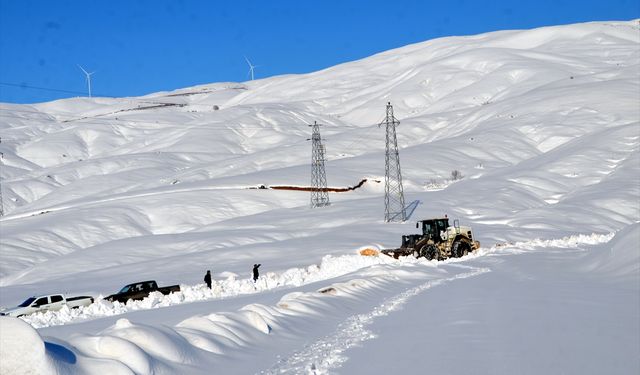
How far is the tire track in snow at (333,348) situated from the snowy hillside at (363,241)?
0.08 metres

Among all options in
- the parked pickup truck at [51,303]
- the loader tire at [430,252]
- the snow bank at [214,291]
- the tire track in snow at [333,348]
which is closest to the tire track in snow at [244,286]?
the snow bank at [214,291]

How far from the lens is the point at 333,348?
542 inches

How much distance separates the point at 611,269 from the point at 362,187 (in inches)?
2279

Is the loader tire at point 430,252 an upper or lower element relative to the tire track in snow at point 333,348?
upper

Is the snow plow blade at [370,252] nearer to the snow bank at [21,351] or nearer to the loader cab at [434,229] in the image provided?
the loader cab at [434,229]

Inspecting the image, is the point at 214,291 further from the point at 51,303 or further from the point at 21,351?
the point at 21,351

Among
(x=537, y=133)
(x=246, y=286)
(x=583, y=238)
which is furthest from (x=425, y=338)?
(x=537, y=133)

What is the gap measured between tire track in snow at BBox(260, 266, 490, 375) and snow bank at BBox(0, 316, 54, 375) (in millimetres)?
4022

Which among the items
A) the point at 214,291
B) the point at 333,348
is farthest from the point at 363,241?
the point at 333,348

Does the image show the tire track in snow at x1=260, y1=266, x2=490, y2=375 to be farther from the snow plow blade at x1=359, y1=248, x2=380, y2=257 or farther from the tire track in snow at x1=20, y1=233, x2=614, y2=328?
the snow plow blade at x1=359, y1=248, x2=380, y2=257

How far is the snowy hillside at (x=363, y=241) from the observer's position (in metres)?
12.8

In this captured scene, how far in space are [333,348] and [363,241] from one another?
3618 cm

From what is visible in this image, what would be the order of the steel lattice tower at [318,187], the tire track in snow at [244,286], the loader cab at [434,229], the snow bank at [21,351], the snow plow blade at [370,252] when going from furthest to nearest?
1. the steel lattice tower at [318,187]
2. the loader cab at [434,229]
3. the snow plow blade at [370,252]
4. the tire track in snow at [244,286]
5. the snow bank at [21,351]

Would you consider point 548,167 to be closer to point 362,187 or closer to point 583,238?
point 362,187
